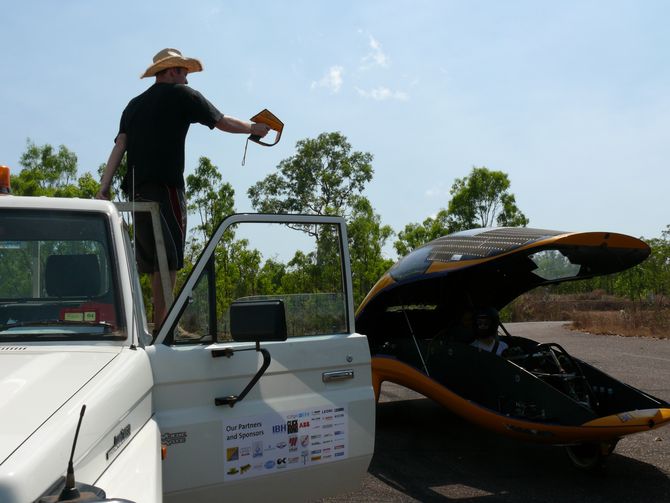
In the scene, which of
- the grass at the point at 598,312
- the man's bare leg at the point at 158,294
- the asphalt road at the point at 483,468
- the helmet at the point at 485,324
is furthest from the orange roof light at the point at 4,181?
the grass at the point at 598,312

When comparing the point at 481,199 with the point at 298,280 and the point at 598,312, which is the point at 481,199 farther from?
the point at 298,280

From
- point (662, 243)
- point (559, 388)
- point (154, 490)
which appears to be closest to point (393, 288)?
point (559, 388)

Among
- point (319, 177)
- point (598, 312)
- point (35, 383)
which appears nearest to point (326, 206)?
point (319, 177)

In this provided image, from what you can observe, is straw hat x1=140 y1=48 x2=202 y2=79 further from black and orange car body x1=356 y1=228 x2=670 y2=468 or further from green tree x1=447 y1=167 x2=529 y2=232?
green tree x1=447 y1=167 x2=529 y2=232

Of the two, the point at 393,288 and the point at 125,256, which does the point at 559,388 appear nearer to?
the point at 393,288

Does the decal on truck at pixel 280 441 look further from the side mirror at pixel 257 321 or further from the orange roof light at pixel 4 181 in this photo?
the orange roof light at pixel 4 181

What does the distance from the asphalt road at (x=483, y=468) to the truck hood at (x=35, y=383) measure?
3246mm

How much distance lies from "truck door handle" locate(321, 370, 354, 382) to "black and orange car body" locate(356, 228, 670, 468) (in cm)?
282

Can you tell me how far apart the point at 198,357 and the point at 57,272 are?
83cm

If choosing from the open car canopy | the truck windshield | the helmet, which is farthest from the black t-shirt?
the helmet

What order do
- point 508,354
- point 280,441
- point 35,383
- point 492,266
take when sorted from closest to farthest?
point 35,383 < point 280,441 < point 492,266 < point 508,354

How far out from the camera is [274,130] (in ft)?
12.9

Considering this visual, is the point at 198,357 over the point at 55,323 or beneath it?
beneath

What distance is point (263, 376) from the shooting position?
3273 millimetres
